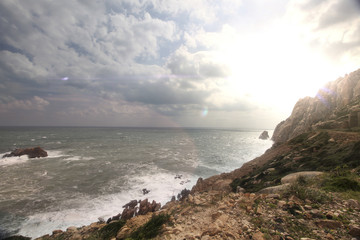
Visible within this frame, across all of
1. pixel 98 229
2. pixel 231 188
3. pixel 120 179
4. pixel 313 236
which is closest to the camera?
pixel 313 236

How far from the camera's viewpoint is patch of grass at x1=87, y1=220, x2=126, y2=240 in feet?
23.4

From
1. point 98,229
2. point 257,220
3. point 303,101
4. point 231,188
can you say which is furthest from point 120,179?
point 303,101

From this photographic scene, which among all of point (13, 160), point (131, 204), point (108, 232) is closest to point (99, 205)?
point (131, 204)

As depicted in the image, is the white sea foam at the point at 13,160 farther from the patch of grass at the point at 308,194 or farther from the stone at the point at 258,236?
the patch of grass at the point at 308,194

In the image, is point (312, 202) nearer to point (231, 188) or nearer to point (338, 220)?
point (338, 220)

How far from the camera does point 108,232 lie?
7504 mm

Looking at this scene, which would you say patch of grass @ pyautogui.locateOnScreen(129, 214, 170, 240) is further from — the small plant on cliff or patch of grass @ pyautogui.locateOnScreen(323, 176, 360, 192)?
patch of grass @ pyautogui.locateOnScreen(323, 176, 360, 192)

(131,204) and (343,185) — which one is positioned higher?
(343,185)

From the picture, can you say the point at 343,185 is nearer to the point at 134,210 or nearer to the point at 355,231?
the point at 355,231

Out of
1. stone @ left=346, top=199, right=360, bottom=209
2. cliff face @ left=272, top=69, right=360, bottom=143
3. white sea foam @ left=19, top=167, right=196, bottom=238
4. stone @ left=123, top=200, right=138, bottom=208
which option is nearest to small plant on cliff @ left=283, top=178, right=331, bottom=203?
stone @ left=346, top=199, right=360, bottom=209

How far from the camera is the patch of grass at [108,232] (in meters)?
7.14

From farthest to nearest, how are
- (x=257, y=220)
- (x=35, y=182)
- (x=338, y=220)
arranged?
1. (x=35, y=182)
2. (x=257, y=220)
3. (x=338, y=220)

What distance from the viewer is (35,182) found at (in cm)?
2073

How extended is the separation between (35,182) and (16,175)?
23.0ft
